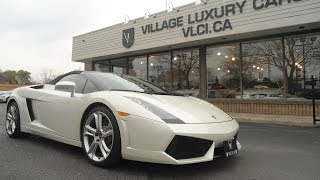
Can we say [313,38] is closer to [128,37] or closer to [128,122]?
[128,37]

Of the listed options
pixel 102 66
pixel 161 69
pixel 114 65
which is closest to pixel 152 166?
pixel 161 69

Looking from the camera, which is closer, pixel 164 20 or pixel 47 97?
pixel 47 97

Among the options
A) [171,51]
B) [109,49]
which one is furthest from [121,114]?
Answer: [109,49]

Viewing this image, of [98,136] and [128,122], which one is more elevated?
[128,122]

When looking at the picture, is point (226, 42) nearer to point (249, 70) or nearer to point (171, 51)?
point (249, 70)

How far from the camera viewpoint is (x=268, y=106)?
42.7ft

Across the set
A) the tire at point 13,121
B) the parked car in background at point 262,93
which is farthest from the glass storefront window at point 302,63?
the tire at point 13,121

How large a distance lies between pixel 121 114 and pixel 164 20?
11.9m

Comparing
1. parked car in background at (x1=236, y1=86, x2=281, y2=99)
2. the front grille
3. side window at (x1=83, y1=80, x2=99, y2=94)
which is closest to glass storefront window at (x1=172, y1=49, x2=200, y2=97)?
parked car in background at (x1=236, y1=86, x2=281, y2=99)

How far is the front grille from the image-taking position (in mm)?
3641

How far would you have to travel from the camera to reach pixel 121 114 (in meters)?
3.95

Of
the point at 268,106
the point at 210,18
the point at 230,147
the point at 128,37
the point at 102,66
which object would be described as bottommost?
the point at 268,106

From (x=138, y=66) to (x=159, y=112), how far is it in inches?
578

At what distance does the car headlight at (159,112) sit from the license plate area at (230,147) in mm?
608
